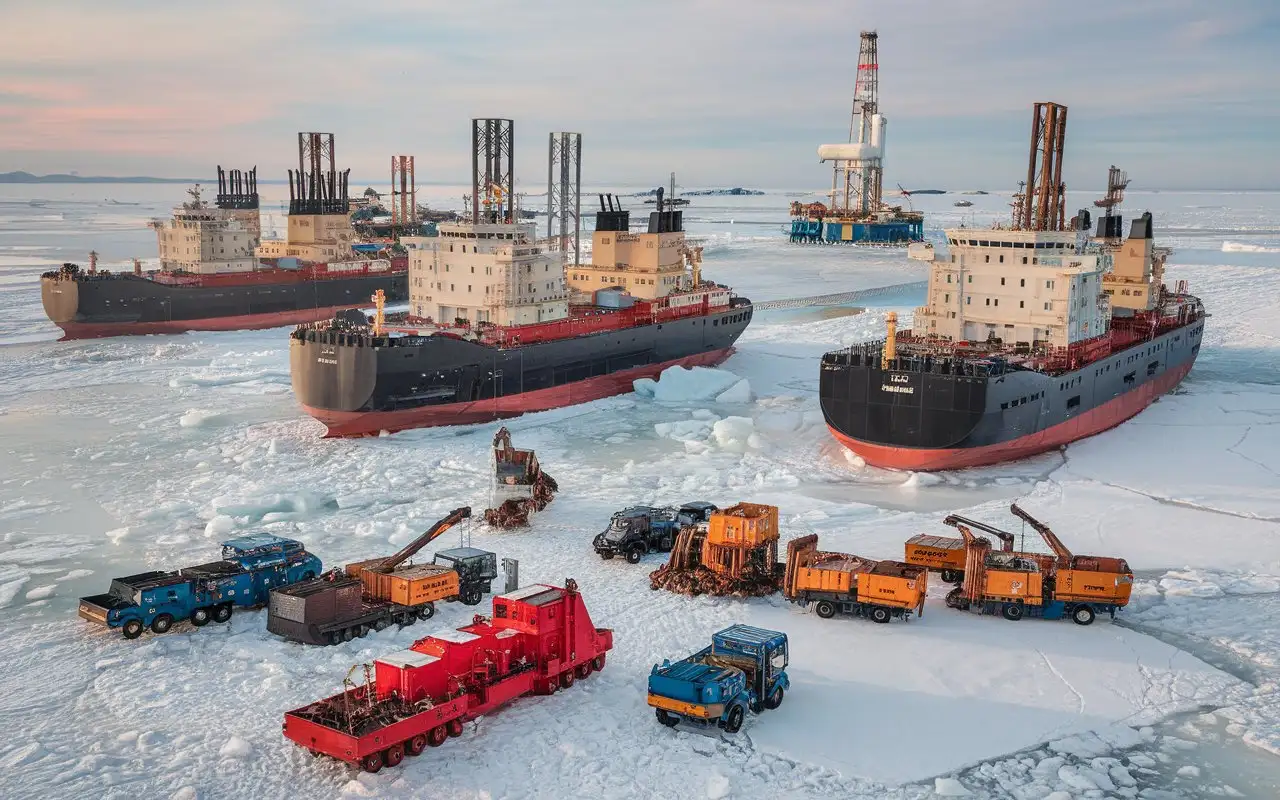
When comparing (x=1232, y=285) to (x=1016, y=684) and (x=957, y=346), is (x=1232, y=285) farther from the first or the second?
(x=1016, y=684)

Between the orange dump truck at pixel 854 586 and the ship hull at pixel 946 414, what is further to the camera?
the ship hull at pixel 946 414

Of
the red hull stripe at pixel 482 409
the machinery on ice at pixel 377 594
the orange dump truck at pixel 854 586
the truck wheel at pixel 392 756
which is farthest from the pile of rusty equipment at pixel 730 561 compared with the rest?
the red hull stripe at pixel 482 409

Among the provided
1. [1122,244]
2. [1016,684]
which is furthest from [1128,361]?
[1016,684]

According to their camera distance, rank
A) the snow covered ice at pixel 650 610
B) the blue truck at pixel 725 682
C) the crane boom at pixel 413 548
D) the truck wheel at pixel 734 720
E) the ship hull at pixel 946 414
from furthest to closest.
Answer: the ship hull at pixel 946 414, the crane boom at pixel 413 548, the truck wheel at pixel 734 720, the blue truck at pixel 725 682, the snow covered ice at pixel 650 610

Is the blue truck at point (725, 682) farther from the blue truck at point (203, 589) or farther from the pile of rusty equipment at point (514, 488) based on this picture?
the pile of rusty equipment at point (514, 488)

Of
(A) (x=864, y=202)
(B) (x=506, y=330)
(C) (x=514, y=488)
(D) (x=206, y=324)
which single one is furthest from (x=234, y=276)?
(A) (x=864, y=202)

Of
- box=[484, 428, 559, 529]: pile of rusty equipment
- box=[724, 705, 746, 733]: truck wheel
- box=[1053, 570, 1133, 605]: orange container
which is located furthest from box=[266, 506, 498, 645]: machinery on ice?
box=[1053, 570, 1133, 605]: orange container
